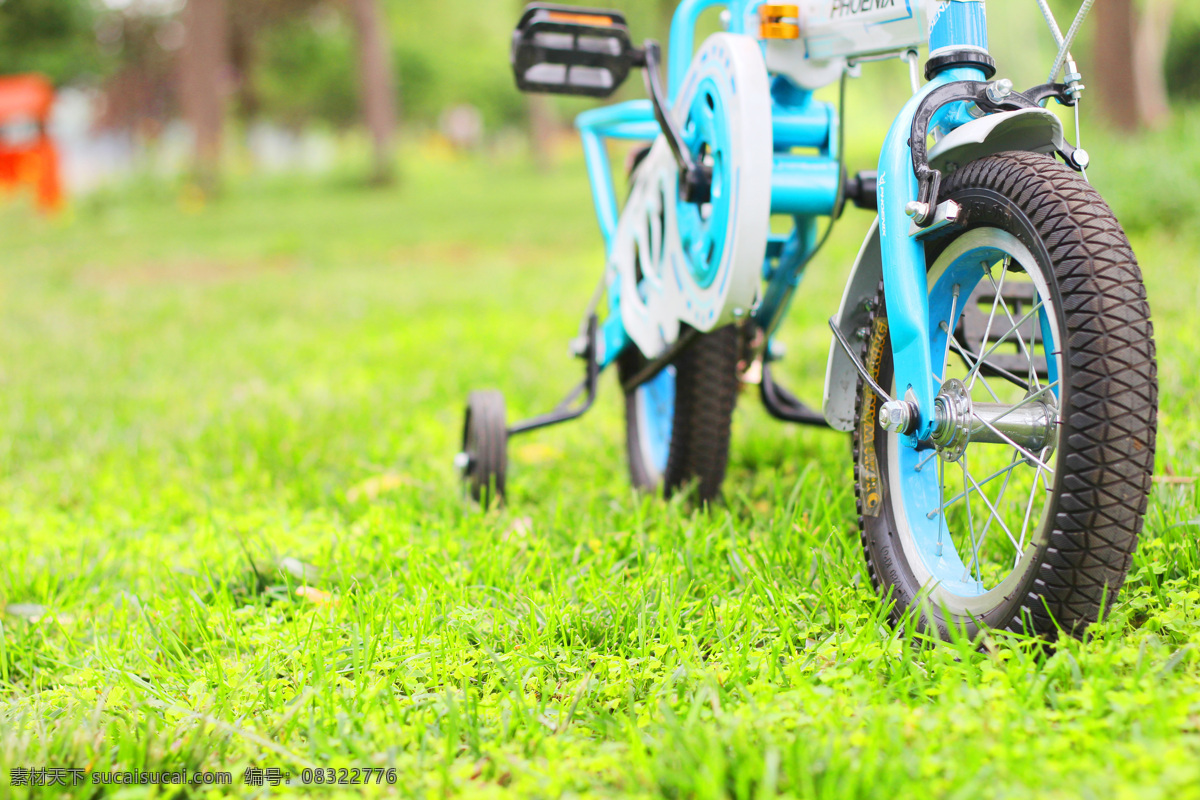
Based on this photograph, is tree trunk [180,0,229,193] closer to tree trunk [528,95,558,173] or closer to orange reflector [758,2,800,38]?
tree trunk [528,95,558,173]

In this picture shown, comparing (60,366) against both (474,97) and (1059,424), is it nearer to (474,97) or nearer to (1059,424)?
(1059,424)

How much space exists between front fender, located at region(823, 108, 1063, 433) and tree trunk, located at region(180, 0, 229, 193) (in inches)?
644

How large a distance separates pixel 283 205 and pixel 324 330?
12359 mm

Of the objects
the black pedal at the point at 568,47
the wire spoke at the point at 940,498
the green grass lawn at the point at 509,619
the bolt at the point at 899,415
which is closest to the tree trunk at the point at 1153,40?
the green grass lawn at the point at 509,619

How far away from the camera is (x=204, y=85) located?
52.5 feet

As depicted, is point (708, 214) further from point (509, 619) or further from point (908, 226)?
point (509, 619)

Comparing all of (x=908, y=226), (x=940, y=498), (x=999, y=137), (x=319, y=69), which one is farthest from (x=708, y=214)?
(x=319, y=69)

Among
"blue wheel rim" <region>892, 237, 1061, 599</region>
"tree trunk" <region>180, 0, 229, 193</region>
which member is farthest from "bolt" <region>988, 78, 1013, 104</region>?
"tree trunk" <region>180, 0, 229, 193</region>

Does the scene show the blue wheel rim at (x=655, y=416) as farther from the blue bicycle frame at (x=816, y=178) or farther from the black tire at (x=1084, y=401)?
the black tire at (x=1084, y=401)

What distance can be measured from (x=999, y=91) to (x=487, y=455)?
169cm

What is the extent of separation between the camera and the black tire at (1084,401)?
130 cm

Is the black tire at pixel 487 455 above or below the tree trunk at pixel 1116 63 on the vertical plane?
below

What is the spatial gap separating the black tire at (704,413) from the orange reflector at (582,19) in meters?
1.02

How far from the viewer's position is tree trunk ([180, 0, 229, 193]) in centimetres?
1578
